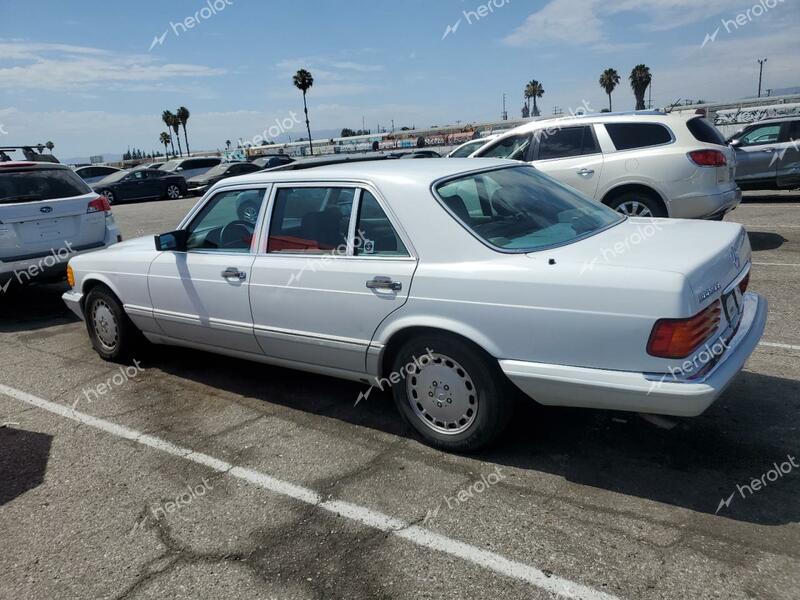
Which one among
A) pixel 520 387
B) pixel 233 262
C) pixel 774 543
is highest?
pixel 233 262

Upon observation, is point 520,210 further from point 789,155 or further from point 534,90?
point 534,90

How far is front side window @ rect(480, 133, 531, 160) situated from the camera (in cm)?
920

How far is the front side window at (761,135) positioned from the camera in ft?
43.1

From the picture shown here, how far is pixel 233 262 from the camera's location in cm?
437

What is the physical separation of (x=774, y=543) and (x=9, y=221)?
295 inches

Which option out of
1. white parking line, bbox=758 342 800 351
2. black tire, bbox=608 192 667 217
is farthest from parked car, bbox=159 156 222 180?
white parking line, bbox=758 342 800 351

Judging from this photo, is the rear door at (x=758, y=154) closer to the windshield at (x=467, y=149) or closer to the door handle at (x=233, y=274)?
the windshield at (x=467, y=149)

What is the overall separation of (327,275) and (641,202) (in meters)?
5.75

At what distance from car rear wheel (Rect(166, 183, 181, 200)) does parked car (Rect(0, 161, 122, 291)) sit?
20.3 m

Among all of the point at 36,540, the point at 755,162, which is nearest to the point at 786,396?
the point at 36,540

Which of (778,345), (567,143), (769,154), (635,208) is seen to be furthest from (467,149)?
(778,345)

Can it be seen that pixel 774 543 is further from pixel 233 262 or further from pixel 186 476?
pixel 233 262

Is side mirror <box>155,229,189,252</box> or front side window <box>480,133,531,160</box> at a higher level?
front side window <box>480,133,531,160</box>

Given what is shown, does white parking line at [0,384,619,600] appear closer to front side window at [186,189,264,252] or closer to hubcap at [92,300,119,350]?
hubcap at [92,300,119,350]
